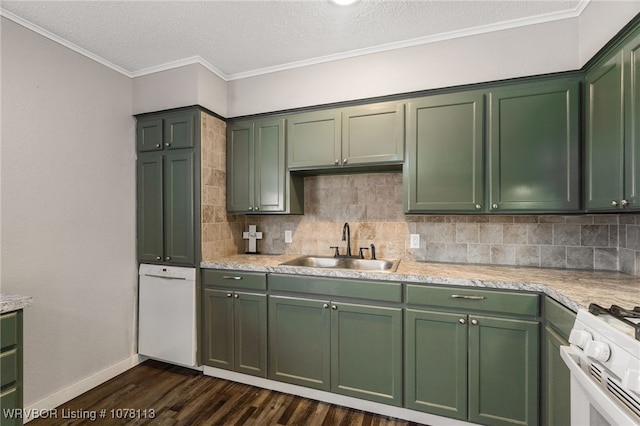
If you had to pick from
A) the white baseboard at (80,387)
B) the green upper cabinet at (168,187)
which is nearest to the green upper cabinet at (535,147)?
the green upper cabinet at (168,187)

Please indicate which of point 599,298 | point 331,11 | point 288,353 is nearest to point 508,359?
point 599,298

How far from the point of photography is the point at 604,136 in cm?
168

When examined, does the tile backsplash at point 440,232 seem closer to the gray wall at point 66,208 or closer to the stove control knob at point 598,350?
the gray wall at point 66,208

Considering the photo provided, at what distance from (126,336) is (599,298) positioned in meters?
3.31

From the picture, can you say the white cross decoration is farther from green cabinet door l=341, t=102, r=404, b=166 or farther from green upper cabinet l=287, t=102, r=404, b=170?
green cabinet door l=341, t=102, r=404, b=166

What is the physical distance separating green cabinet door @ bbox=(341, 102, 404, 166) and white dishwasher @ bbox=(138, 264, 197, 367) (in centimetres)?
164

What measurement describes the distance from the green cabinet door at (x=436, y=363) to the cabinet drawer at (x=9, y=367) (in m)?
2.12

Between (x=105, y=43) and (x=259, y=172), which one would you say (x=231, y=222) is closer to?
(x=259, y=172)

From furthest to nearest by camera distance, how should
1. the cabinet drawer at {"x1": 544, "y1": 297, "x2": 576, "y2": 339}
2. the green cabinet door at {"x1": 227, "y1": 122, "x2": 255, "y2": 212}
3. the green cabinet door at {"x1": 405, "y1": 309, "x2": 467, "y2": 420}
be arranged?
the green cabinet door at {"x1": 227, "y1": 122, "x2": 255, "y2": 212} → the green cabinet door at {"x1": 405, "y1": 309, "x2": 467, "y2": 420} → the cabinet drawer at {"x1": 544, "y1": 297, "x2": 576, "y2": 339}

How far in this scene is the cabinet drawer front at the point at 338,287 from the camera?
199 centimetres

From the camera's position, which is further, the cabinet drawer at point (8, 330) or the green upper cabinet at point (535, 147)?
the green upper cabinet at point (535, 147)

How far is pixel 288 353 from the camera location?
7.41 ft

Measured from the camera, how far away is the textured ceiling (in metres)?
1.88

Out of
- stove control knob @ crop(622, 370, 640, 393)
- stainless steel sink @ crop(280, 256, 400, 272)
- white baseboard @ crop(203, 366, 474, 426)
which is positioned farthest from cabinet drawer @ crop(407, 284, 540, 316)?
stove control knob @ crop(622, 370, 640, 393)
